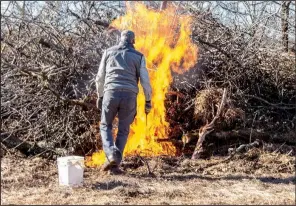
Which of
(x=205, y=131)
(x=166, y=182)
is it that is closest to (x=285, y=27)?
(x=205, y=131)

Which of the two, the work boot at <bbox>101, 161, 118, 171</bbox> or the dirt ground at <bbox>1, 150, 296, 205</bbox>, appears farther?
the work boot at <bbox>101, 161, 118, 171</bbox>

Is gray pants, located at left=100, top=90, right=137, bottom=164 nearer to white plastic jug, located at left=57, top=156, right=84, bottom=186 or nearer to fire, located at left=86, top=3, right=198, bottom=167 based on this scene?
white plastic jug, located at left=57, top=156, right=84, bottom=186

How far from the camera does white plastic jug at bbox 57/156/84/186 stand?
523 cm

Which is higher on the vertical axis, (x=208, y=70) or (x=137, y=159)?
(x=208, y=70)

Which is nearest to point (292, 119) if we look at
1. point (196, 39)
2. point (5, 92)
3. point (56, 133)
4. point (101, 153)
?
point (196, 39)

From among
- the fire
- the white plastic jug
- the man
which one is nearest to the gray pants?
the man

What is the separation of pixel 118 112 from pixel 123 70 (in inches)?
22.9

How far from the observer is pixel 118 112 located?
612 centimetres

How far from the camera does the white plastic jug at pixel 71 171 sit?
523 cm

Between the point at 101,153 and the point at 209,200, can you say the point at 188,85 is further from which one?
the point at 209,200

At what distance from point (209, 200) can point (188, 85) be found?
3.18 meters

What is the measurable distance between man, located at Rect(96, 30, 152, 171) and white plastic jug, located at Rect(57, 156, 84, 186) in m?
0.63

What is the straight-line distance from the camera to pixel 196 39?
7.95 metres

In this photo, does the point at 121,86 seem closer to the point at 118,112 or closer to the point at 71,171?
the point at 118,112
